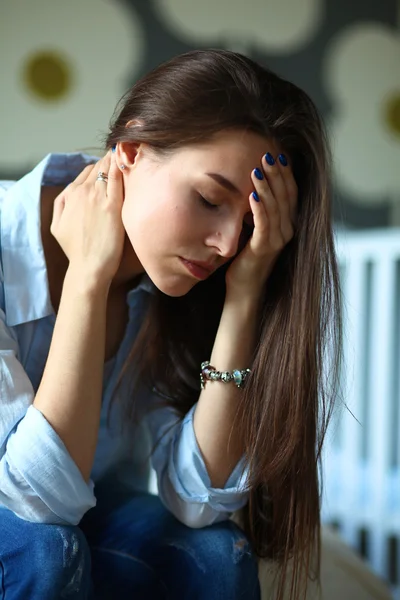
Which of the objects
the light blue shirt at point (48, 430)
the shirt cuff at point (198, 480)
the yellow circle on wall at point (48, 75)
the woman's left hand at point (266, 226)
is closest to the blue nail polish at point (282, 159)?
the woman's left hand at point (266, 226)

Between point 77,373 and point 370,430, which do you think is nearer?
point 77,373

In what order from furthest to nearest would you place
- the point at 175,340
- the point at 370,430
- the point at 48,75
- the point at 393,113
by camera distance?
the point at 393,113 < the point at 48,75 < the point at 370,430 < the point at 175,340

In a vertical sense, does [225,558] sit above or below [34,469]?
below

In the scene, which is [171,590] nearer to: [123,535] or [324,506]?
[123,535]

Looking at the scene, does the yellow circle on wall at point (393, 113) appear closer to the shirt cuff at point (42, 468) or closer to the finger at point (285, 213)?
the finger at point (285, 213)

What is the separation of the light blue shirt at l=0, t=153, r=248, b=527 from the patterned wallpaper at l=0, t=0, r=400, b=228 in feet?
3.92

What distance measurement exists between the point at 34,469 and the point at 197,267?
34 centimetres

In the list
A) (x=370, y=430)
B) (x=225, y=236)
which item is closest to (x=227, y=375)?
(x=225, y=236)

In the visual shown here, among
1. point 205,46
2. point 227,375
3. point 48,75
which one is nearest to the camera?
point 227,375

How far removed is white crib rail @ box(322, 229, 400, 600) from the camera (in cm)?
201

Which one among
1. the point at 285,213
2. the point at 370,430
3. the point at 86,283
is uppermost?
the point at 285,213

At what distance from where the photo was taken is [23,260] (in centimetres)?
106

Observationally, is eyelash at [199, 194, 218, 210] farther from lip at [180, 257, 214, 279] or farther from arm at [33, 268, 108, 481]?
arm at [33, 268, 108, 481]

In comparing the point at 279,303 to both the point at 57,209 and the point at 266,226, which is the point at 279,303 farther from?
the point at 57,209
